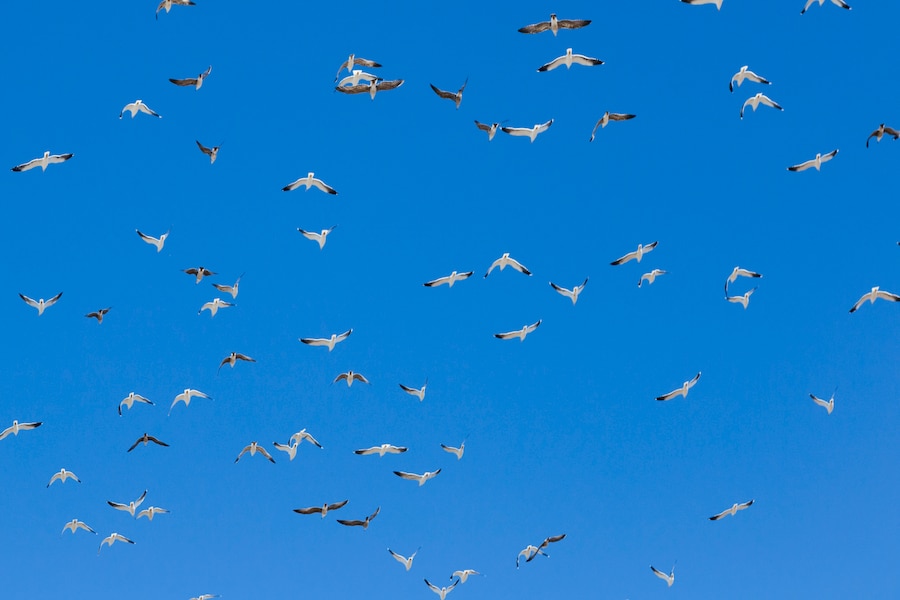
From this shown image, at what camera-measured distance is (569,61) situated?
150ft

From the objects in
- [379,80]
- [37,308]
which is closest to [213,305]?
[37,308]

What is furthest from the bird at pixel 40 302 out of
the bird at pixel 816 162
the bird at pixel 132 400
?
the bird at pixel 816 162

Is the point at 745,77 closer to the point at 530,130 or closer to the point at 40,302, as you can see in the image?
the point at 530,130

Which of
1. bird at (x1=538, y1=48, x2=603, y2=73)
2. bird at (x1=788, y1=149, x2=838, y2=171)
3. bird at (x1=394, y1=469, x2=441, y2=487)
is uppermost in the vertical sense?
bird at (x1=538, y1=48, x2=603, y2=73)

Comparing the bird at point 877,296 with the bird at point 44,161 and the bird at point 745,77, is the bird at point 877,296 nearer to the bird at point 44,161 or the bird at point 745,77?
the bird at point 745,77

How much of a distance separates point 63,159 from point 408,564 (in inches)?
936

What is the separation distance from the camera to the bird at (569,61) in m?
45.2

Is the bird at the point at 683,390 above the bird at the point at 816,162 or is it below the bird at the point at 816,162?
below

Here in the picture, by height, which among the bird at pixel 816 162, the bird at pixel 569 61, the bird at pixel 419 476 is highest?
the bird at pixel 569 61

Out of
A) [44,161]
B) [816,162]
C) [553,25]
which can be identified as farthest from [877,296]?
[44,161]

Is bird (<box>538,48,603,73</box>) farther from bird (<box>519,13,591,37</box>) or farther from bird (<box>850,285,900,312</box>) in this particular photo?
bird (<box>850,285,900,312</box>)

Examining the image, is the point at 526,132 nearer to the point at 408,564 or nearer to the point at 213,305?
the point at 213,305

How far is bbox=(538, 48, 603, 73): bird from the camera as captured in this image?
45.2 meters

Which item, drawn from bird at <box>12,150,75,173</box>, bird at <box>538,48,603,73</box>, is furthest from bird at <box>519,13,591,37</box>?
bird at <box>12,150,75,173</box>
